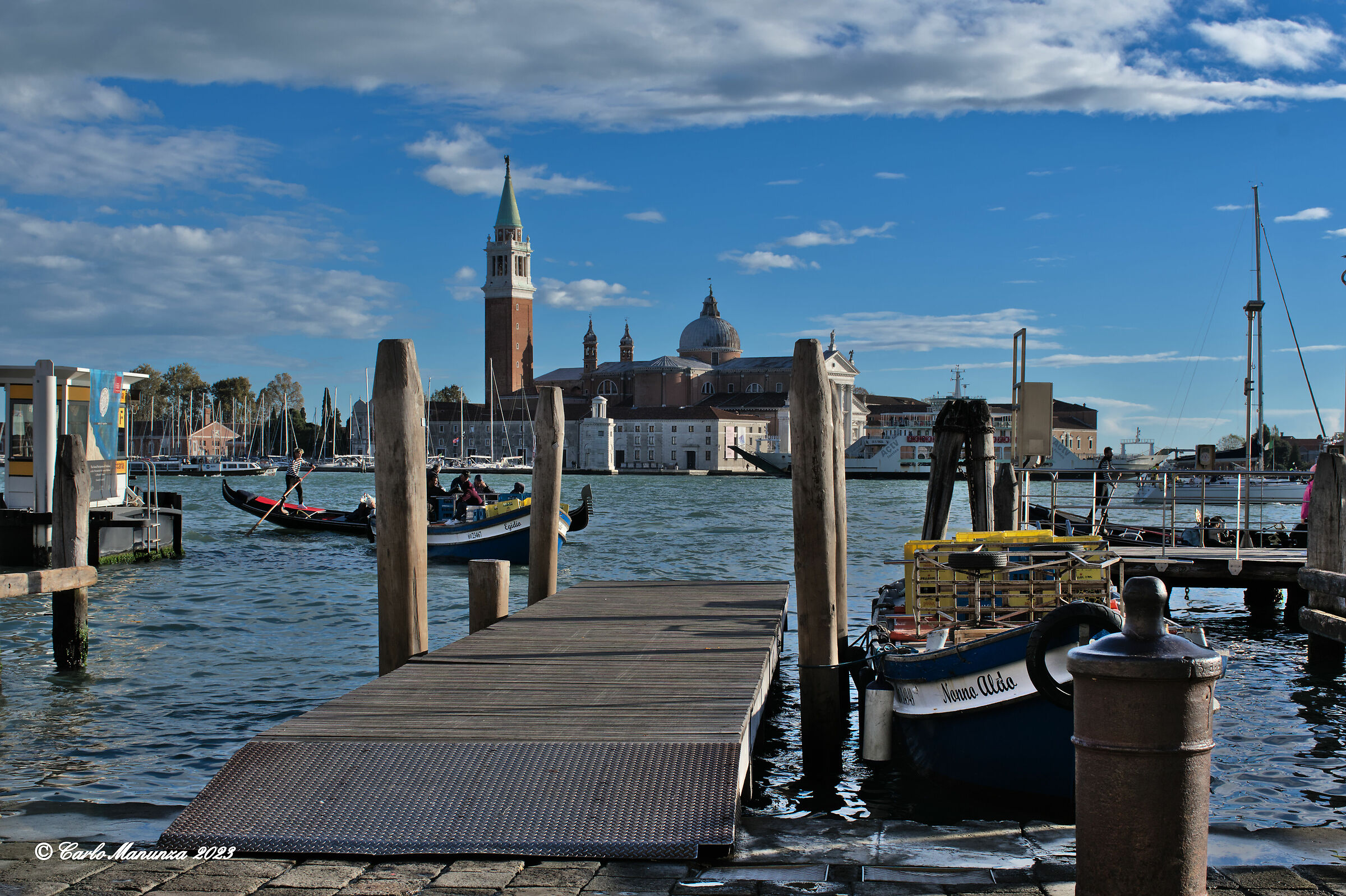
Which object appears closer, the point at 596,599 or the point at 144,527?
the point at 596,599

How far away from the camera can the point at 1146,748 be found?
9.58 ft

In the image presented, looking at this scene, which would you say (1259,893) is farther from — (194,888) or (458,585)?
(458,585)

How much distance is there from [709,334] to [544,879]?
379 ft

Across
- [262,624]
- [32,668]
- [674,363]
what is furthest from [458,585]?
[674,363]

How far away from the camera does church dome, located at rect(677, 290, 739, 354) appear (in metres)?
118

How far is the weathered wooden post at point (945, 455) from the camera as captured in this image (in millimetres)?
12336

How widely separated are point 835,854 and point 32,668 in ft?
26.5

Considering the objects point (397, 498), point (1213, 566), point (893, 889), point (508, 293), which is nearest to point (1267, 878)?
point (893, 889)

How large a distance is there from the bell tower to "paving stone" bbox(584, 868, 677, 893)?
108655 mm

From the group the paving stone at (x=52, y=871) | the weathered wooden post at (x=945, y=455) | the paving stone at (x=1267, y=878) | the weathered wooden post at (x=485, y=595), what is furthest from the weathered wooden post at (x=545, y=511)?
the paving stone at (x=1267, y=878)

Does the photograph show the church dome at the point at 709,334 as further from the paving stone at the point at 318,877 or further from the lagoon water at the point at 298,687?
the paving stone at the point at 318,877

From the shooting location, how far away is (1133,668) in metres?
2.88

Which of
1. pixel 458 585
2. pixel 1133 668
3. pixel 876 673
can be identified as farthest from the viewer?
pixel 458 585

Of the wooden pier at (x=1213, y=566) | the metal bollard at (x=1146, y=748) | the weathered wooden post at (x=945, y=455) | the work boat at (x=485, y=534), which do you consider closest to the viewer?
the metal bollard at (x=1146, y=748)
